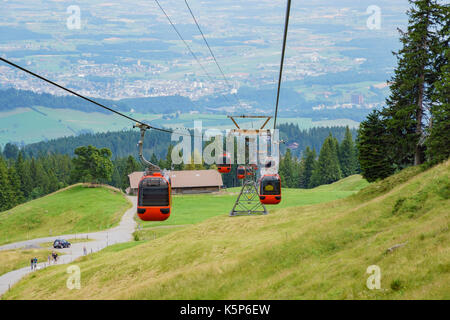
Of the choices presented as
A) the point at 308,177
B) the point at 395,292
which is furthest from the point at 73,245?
the point at 308,177

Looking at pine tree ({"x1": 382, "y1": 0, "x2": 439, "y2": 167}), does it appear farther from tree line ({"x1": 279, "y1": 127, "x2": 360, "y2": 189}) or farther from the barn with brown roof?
tree line ({"x1": 279, "y1": 127, "x2": 360, "y2": 189})

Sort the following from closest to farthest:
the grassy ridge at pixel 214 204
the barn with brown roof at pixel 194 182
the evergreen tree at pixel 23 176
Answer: the grassy ridge at pixel 214 204
the barn with brown roof at pixel 194 182
the evergreen tree at pixel 23 176

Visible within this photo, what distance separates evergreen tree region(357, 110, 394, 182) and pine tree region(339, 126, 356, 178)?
316 ft

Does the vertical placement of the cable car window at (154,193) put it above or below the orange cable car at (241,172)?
above

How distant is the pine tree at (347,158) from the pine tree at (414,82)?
100m

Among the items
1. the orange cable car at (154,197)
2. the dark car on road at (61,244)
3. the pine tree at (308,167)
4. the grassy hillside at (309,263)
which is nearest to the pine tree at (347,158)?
the pine tree at (308,167)

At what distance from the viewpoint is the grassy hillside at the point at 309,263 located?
18.4 metres

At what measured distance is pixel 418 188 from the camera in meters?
32.8

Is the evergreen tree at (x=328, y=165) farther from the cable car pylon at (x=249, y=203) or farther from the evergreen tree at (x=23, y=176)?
the evergreen tree at (x=23, y=176)

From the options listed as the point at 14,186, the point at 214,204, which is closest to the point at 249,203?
the point at 214,204
